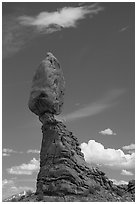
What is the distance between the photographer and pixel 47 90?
3644 centimetres

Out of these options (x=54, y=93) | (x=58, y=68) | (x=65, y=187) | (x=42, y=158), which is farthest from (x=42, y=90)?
(x=65, y=187)

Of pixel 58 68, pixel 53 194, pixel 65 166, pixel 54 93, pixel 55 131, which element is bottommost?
pixel 53 194

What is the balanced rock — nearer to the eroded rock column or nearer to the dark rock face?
the eroded rock column

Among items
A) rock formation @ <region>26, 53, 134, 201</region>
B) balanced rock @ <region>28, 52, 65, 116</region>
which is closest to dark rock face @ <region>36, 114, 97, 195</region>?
rock formation @ <region>26, 53, 134, 201</region>

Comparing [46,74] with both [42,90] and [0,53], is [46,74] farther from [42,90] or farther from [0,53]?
[0,53]

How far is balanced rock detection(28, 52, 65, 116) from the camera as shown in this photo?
36.5 m

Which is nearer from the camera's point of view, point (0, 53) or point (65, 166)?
point (0, 53)

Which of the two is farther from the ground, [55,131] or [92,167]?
[55,131]

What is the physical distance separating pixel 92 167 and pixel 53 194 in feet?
16.0

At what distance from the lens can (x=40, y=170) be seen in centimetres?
3688

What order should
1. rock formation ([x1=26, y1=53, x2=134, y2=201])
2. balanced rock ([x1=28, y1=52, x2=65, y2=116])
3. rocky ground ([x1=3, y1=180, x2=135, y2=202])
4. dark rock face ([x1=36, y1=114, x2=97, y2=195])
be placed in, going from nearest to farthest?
1. rocky ground ([x1=3, y1=180, x2=135, y2=202])
2. dark rock face ([x1=36, y1=114, x2=97, y2=195])
3. rock formation ([x1=26, y1=53, x2=134, y2=201])
4. balanced rock ([x1=28, y1=52, x2=65, y2=116])

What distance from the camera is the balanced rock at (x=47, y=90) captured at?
36500 mm

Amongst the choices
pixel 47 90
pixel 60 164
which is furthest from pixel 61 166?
pixel 47 90

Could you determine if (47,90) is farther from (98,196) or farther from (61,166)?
(98,196)
